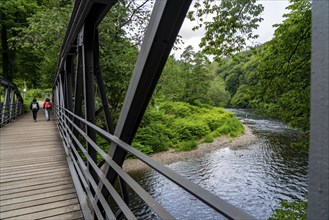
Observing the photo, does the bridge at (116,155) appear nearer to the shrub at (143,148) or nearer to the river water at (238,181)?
the river water at (238,181)

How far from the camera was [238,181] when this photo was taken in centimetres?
1118

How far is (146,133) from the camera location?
597 inches

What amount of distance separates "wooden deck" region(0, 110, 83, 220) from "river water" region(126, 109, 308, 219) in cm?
419

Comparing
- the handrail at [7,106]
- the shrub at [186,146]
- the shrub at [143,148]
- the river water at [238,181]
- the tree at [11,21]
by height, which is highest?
the tree at [11,21]

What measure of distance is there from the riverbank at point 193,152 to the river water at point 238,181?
26.7 inches

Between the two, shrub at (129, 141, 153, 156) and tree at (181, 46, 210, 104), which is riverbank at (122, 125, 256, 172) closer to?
shrub at (129, 141, 153, 156)

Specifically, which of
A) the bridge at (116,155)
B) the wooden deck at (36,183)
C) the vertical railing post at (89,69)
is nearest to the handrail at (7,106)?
the wooden deck at (36,183)

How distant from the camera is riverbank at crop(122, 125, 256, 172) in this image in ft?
40.6

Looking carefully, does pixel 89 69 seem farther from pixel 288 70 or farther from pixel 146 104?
pixel 288 70

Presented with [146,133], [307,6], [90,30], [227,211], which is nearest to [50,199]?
[90,30]

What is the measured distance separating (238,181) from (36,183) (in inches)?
382

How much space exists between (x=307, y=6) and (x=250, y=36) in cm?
162

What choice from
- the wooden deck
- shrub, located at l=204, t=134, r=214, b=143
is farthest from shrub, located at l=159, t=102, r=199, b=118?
the wooden deck

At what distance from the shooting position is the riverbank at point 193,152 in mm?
12376
